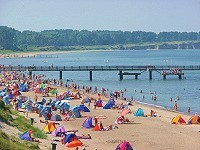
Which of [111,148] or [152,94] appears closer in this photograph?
[111,148]

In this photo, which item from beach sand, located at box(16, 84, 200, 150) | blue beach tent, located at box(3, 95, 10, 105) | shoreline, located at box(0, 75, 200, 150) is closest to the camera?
beach sand, located at box(16, 84, 200, 150)

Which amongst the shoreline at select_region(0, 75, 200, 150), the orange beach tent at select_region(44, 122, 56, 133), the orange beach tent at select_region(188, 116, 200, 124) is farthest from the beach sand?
the orange beach tent at select_region(44, 122, 56, 133)

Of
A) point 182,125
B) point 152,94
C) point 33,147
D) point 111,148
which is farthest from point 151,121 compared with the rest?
point 152,94

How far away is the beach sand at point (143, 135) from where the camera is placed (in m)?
26.3

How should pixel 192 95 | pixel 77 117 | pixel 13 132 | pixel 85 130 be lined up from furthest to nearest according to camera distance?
pixel 192 95, pixel 77 117, pixel 85 130, pixel 13 132

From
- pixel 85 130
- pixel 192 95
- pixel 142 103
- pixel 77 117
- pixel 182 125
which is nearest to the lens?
pixel 85 130

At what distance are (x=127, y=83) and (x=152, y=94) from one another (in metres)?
13.6

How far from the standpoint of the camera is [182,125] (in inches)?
1363

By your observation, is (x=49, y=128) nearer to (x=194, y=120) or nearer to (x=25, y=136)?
(x=25, y=136)

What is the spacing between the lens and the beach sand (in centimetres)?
2634

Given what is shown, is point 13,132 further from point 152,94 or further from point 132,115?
point 152,94

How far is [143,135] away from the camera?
2991 cm

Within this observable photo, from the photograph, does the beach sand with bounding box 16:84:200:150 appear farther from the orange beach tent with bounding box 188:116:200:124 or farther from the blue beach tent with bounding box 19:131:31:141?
the orange beach tent with bounding box 188:116:200:124

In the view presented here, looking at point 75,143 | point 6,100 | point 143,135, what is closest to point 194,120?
point 143,135
